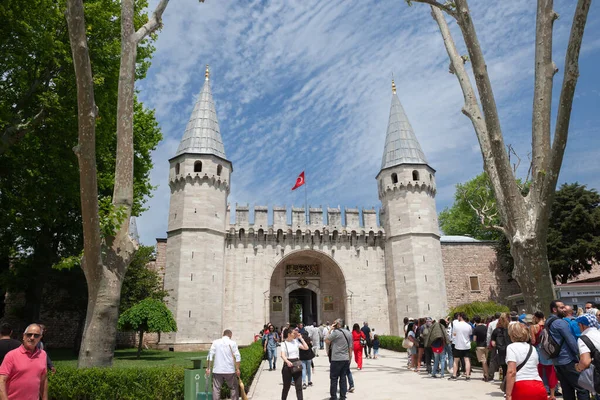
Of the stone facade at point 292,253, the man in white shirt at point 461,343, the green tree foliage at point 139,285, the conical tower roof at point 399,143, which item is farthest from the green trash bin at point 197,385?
the conical tower roof at point 399,143

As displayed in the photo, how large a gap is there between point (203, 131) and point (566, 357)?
21697mm

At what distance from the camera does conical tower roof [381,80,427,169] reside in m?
24.7

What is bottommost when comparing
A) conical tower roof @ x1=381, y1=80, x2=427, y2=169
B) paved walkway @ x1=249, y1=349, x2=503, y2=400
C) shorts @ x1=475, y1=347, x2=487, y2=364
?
paved walkway @ x1=249, y1=349, x2=503, y2=400

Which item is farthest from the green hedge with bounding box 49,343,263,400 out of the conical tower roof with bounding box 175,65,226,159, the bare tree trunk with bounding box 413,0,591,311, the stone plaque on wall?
the stone plaque on wall

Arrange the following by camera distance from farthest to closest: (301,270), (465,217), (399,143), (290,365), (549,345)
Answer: (465,217), (301,270), (399,143), (290,365), (549,345)

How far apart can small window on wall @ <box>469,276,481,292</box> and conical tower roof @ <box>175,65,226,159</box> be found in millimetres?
16414

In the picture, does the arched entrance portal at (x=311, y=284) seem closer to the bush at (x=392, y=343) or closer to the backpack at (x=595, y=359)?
the bush at (x=392, y=343)

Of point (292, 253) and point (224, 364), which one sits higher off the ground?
point (292, 253)

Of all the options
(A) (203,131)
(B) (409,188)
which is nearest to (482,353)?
(B) (409,188)

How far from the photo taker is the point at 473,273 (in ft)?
83.7

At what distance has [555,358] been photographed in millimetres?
4852

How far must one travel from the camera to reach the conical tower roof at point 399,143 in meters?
24.7

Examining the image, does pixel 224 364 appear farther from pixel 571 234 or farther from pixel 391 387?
pixel 571 234

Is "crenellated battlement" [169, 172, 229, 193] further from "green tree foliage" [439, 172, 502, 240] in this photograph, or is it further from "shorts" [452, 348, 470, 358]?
"green tree foliage" [439, 172, 502, 240]
